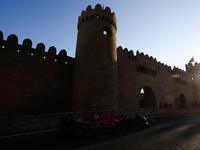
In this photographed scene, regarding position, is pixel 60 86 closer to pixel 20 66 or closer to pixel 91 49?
pixel 20 66

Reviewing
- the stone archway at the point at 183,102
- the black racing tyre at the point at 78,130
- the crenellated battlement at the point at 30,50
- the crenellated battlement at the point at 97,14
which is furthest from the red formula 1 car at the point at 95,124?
the stone archway at the point at 183,102

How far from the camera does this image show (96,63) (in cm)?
1292

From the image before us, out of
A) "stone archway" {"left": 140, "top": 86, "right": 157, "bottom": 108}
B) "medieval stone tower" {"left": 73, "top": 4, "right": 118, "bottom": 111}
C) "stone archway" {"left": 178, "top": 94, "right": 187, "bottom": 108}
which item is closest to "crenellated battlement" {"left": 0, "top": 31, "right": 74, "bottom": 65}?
"medieval stone tower" {"left": 73, "top": 4, "right": 118, "bottom": 111}

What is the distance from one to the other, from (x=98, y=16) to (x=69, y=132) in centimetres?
1318

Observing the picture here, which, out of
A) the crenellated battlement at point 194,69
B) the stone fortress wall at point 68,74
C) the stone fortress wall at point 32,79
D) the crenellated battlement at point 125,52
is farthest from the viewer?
the crenellated battlement at point 194,69

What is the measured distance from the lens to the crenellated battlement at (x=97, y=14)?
14.7 metres

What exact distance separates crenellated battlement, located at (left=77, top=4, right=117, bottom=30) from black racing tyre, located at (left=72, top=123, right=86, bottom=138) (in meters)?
12.6

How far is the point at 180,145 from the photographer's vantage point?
4297 mm

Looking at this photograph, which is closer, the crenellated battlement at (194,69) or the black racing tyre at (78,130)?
the black racing tyre at (78,130)

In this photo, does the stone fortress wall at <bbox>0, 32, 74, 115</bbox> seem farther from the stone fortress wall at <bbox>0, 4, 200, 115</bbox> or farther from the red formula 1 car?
the red formula 1 car

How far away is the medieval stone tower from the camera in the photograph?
1205 centimetres

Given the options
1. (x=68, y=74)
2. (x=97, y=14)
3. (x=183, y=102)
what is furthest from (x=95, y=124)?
(x=183, y=102)

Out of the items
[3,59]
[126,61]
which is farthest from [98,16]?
[3,59]

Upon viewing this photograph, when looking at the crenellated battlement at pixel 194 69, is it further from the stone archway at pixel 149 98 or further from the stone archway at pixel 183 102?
the stone archway at pixel 149 98
